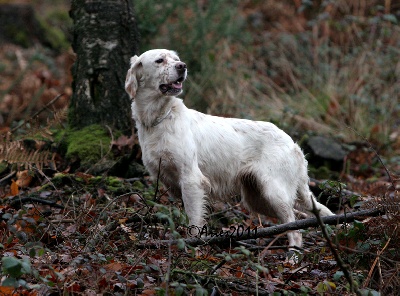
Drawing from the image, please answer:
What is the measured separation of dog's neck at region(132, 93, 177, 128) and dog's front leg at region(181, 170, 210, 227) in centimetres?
53

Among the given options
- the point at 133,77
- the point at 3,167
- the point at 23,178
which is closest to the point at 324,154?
the point at 133,77

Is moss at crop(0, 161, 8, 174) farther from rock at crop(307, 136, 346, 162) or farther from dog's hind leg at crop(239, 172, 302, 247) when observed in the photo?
rock at crop(307, 136, 346, 162)

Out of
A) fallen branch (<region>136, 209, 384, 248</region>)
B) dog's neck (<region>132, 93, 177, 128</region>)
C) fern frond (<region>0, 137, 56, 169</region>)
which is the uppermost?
dog's neck (<region>132, 93, 177, 128</region>)

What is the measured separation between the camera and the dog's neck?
16.7 feet

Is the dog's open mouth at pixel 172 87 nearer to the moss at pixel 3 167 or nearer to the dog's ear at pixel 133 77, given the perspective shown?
the dog's ear at pixel 133 77

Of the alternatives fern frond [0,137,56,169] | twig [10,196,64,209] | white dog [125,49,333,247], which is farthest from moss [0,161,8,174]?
white dog [125,49,333,247]

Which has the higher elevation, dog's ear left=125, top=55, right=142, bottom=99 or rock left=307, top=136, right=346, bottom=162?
dog's ear left=125, top=55, right=142, bottom=99

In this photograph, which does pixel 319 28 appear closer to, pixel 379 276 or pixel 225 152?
pixel 225 152

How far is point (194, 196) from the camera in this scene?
4906 millimetres

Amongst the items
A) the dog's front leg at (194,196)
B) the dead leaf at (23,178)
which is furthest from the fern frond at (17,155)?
the dog's front leg at (194,196)

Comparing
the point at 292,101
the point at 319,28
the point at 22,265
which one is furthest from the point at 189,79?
the point at 22,265

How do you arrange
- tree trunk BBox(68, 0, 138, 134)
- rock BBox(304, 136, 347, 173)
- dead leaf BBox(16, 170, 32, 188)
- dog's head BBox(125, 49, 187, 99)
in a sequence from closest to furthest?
dog's head BBox(125, 49, 187, 99) < dead leaf BBox(16, 170, 32, 188) < tree trunk BBox(68, 0, 138, 134) < rock BBox(304, 136, 347, 173)

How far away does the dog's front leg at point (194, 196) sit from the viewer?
16.1ft

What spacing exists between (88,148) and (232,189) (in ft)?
5.46
